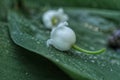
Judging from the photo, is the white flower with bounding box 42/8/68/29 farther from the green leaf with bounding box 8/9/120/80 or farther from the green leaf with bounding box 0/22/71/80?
the green leaf with bounding box 0/22/71/80

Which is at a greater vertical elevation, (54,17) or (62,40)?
(62,40)

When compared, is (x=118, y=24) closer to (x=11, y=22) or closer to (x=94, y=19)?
(x=94, y=19)

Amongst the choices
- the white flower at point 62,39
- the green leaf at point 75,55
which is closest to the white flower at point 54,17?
the green leaf at point 75,55

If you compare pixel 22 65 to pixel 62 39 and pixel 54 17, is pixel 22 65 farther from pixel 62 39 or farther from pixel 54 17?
pixel 54 17

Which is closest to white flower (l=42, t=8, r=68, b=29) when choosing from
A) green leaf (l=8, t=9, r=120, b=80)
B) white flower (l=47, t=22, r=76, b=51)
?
green leaf (l=8, t=9, r=120, b=80)

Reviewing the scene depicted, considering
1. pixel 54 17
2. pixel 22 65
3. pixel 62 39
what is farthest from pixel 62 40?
pixel 54 17

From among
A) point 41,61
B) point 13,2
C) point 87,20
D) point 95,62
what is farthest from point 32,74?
point 87,20

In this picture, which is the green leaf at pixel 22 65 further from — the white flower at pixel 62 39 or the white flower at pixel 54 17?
the white flower at pixel 54 17

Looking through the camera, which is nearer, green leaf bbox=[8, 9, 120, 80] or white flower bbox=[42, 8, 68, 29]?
green leaf bbox=[8, 9, 120, 80]
